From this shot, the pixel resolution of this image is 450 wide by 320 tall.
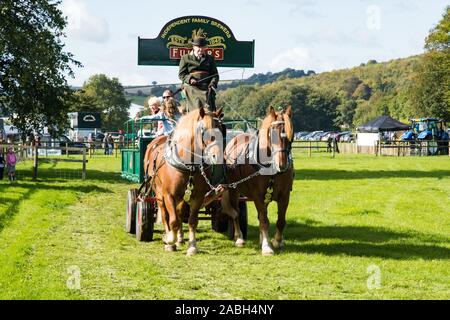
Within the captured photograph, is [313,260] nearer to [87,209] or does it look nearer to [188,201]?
[188,201]

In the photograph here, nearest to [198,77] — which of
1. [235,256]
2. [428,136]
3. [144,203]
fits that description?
[144,203]

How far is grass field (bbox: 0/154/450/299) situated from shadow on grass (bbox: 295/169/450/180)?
28.0ft

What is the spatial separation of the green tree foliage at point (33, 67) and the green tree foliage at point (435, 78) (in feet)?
165

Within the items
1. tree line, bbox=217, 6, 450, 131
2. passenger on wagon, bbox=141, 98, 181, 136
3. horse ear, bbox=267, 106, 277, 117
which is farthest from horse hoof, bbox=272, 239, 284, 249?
tree line, bbox=217, 6, 450, 131

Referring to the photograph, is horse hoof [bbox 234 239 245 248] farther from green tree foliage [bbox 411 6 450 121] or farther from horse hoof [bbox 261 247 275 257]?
green tree foliage [bbox 411 6 450 121]

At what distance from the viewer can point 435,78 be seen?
77875 mm

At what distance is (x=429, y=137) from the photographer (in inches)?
2313

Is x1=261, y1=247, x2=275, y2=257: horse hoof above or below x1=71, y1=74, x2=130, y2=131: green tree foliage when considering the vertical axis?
below

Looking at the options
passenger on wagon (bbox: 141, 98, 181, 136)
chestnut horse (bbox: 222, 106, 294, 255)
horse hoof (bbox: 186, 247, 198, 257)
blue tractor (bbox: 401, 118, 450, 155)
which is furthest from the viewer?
blue tractor (bbox: 401, 118, 450, 155)

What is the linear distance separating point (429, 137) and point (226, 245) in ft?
163

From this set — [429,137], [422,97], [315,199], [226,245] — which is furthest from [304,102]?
[226,245]

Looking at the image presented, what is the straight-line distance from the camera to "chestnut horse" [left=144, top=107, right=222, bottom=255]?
10531 mm

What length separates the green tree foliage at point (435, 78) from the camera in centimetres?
7262

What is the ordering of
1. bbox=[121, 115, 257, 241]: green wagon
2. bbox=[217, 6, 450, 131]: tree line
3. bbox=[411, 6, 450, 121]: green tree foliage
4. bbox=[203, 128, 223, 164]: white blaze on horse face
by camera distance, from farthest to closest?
bbox=[217, 6, 450, 131]: tree line
bbox=[411, 6, 450, 121]: green tree foliage
bbox=[121, 115, 257, 241]: green wagon
bbox=[203, 128, 223, 164]: white blaze on horse face
